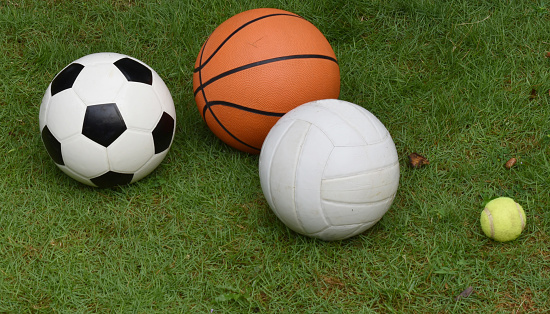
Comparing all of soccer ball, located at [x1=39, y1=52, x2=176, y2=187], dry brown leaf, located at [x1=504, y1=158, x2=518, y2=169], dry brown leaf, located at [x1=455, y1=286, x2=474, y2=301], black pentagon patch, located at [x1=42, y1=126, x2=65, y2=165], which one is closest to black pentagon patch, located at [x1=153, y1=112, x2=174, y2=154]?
soccer ball, located at [x1=39, y1=52, x2=176, y2=187]

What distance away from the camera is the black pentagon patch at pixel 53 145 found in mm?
3676

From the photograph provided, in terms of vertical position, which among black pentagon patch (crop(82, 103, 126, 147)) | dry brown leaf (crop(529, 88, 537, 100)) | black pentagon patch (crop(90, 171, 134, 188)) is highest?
black pentagon patch (crop(82, 103, 126, 147))

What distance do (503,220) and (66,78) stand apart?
309cm

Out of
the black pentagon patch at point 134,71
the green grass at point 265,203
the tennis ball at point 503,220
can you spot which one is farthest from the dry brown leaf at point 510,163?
the black pentagon patch at point 134,71

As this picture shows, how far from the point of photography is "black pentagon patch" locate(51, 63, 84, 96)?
3703 mm

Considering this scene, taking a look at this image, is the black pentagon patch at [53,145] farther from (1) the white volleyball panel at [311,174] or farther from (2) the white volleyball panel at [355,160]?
(2) the white volleyball panel at [355,160]

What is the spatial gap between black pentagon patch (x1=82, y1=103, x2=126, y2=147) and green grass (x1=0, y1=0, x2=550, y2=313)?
0.54m

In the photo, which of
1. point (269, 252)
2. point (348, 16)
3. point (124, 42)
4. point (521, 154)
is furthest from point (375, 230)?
point (124, 42)

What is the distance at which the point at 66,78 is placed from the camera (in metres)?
3.74

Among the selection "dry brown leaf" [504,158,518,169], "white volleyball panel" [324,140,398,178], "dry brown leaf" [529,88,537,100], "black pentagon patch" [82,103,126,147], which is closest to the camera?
"white volleyball panel" [324,140,398,178]

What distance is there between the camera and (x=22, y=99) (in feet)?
15.2

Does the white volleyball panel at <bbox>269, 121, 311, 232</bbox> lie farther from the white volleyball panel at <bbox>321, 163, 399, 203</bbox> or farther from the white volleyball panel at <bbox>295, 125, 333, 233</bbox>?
the white volleyball panel at <bbox>321, 163, 399, 203</bbox>

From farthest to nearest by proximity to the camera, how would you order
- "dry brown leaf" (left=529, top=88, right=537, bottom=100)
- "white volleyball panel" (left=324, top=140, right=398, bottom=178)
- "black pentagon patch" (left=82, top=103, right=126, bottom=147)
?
"dry brown leaf" (left=529, top=88, right=537, bottom=100) → "black pentagon patch" (left=82, top=103, right=126, bottom=147) → "white volleyball panel" (left=324, top=140, right=398, bottom=178)

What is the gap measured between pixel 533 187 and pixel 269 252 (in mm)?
1954
